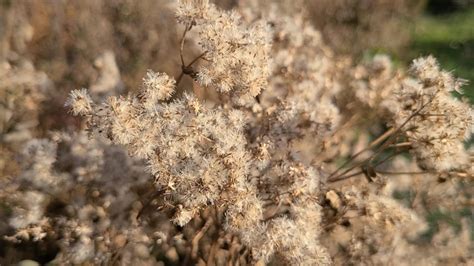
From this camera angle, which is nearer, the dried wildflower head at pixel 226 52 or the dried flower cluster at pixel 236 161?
the dried flower cluster at pixel 236 161

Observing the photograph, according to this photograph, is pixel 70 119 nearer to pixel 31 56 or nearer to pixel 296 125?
pixel 31 56

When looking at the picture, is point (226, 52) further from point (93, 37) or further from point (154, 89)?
point (93, 37)

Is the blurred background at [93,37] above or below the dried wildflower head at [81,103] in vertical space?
above

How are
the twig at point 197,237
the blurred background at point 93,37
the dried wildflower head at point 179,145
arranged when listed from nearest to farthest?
the dried wildflower head at point 179,145 → the twig at point 197,237 → the blurred background at point 93,37

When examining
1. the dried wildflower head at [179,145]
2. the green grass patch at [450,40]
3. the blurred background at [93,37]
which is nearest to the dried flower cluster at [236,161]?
the dried wildflower head at [179,145]

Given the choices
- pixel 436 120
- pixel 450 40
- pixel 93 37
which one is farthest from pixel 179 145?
pixel 450 40

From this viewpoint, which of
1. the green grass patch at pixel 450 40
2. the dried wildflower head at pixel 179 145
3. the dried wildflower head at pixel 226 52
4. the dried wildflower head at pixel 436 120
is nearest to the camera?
the dried wildflower head at pixel 179 145

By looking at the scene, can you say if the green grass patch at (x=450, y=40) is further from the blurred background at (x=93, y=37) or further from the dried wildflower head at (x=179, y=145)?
the dried wildflower head at (x=179, y=145)

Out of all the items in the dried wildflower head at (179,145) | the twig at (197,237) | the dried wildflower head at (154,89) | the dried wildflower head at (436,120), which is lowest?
the dried wildflower head at (436,120)

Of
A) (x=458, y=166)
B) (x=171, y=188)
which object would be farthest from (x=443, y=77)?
(x=171, y=188)
